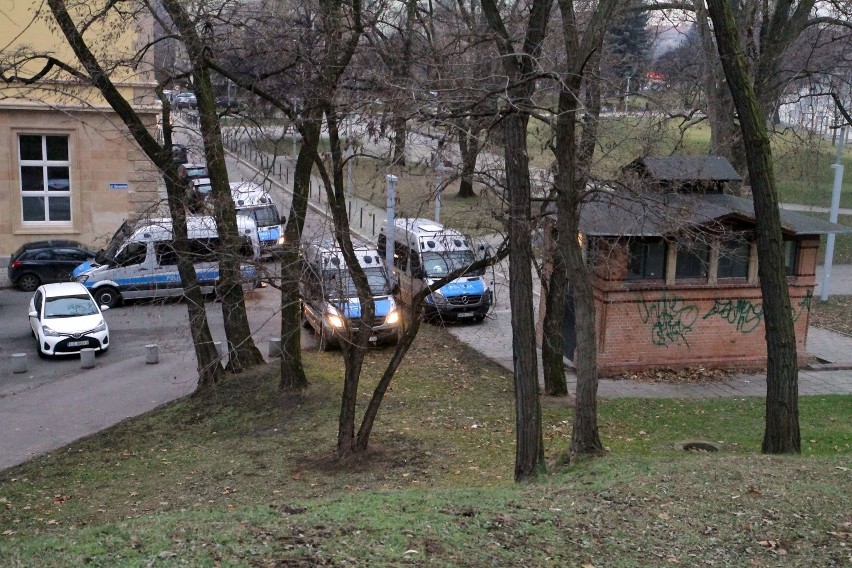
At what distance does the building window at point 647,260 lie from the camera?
18.4 meters

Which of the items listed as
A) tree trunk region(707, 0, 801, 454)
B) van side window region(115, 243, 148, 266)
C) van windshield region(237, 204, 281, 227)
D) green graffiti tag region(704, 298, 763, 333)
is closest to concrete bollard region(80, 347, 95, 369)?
van side window region(115, 243, 148, 266)

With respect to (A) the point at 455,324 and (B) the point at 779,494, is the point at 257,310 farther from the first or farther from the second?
(B) the point at 779,494

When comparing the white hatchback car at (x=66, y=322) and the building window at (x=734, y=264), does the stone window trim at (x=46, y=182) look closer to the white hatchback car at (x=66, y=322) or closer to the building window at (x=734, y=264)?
the white hatchback car at (x=66, y=322)

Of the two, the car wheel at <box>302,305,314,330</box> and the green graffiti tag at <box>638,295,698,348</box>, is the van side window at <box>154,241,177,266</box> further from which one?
the green graffiti tag at <box>638,295,698,348</box>

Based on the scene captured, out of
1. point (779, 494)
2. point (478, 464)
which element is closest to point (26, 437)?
point (478, 464)

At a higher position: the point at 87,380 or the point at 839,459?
the point at 839,459

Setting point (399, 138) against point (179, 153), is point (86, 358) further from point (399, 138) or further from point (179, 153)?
point (399, 138)

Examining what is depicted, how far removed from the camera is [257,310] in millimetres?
25562

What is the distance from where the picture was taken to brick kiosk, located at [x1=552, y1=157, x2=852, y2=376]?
709 inches

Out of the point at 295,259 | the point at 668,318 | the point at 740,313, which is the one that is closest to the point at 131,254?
the point at 295,259

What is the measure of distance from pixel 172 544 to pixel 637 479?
15.7 feet

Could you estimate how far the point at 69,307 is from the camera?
2203 cm

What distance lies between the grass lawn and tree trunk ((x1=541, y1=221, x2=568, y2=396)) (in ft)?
1.51

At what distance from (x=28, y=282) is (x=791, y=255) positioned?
21.8 m
